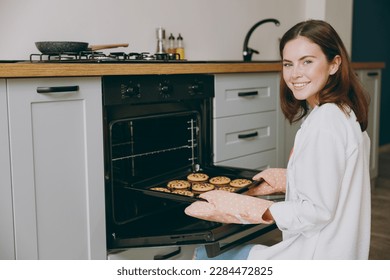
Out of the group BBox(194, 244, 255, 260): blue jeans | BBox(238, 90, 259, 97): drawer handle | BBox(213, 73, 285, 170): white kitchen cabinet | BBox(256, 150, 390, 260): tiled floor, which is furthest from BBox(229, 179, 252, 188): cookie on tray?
BBox(256, 150, 390, 260): tiled floor

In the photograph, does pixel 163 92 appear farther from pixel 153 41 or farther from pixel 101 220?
pixel 153 41

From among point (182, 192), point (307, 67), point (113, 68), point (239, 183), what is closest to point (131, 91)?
point (113, 68)

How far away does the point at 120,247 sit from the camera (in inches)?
69.2

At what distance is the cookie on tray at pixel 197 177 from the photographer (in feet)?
6.52

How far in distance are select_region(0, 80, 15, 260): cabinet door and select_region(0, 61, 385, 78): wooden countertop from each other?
65 mm

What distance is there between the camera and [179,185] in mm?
1909

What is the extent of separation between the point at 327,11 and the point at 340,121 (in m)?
3.08

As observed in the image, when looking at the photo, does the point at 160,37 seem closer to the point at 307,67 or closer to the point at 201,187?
the point at 201,187

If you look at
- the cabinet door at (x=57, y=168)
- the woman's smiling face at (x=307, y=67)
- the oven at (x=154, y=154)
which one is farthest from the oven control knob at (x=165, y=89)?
the woman's smiling face at (x=307, y=67)

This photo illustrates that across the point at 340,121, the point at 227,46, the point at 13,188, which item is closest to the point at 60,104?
the point at 13,188

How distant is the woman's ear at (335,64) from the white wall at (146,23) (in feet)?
4.78

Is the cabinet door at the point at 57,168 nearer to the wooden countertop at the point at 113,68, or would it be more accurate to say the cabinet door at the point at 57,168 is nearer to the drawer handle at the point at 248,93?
the wooden countertop at the point at 113,68

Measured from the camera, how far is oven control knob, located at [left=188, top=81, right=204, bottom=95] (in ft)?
7.14

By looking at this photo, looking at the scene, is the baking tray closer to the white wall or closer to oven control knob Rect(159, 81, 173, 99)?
oven control knob Rect(159, 81, 173, 99)
